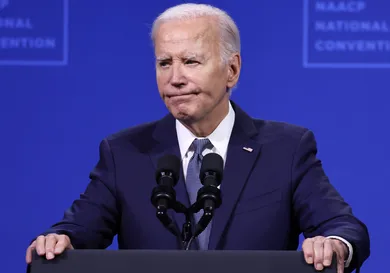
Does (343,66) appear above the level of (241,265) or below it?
above

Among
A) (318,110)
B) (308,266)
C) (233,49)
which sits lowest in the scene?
(308,266)

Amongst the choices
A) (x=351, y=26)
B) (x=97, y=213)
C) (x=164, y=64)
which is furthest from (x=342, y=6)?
(x=97, y=213)

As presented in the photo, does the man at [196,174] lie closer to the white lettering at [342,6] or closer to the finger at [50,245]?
the finger at [50,245]

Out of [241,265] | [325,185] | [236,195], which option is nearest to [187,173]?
[236,195]

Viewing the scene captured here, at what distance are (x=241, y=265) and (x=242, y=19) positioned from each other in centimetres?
203

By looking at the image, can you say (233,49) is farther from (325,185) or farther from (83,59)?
(83,59)

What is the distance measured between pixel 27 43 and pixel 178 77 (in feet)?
4.92

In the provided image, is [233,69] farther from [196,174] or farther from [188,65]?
[196,174]

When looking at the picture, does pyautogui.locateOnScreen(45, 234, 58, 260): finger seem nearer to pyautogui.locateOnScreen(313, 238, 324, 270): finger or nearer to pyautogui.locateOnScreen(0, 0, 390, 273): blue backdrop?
pyautogui.locateOnScreen(313, 238, 324, 270): finger

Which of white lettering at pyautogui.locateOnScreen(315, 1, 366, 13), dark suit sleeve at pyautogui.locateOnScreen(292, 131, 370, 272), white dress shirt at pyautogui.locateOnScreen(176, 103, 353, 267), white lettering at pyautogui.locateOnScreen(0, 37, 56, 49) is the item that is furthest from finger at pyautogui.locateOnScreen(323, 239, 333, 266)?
white lettering at pyautogui.locateOnScreen(0, 37, 56, 49)

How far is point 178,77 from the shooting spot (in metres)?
2.39

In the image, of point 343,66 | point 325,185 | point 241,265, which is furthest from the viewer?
point 343,66

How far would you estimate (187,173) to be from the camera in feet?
8.14

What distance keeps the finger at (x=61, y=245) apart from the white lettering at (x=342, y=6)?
78.3 inches
